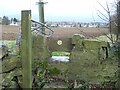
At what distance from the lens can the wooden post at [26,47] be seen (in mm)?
3087

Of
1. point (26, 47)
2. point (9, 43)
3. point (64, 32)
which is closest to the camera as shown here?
point (26, 47)

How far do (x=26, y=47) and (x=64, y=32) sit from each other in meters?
1.05

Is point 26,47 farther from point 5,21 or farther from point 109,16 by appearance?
point 109,16

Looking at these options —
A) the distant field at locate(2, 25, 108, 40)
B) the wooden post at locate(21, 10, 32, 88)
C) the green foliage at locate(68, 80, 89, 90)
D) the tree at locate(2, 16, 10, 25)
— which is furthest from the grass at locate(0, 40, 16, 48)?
the green foliage at locate(68, 80, 89, 90)

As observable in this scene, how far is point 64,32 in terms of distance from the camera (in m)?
4.10

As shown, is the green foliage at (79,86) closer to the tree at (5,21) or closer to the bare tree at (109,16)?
the bare tree at (109,16)

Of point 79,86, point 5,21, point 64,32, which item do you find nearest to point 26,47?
point 5,21

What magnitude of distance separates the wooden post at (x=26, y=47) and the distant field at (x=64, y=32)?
620 mm

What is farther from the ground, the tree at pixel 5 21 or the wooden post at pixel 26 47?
the tree at pixel 5 21

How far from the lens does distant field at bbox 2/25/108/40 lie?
147 inches

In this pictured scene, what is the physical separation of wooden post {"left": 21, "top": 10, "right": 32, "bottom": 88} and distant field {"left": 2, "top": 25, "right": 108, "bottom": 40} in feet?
2.03

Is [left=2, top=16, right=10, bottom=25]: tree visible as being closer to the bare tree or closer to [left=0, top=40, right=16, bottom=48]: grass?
[left=0, top=40, right=16, bottom=48]: grass

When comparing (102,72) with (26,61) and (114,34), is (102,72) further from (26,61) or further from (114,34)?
(26,61)

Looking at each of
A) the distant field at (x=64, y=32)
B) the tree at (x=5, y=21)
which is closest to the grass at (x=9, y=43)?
the distant field at (x=64, y=32)
